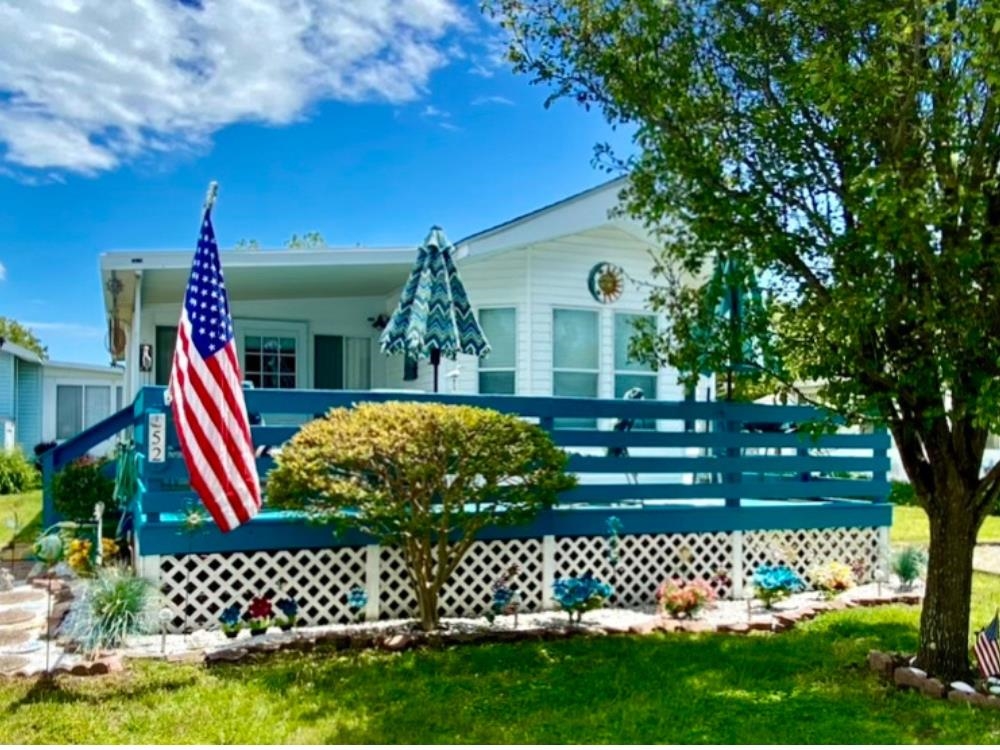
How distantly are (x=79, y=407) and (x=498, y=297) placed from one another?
17794mm

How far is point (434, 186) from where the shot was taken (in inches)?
857

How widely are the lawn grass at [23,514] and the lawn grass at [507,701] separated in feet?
18.8

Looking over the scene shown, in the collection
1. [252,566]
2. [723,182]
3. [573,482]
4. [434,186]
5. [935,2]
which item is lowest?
[252,566]

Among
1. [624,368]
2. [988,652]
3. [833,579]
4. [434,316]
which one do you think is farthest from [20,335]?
[988,652]

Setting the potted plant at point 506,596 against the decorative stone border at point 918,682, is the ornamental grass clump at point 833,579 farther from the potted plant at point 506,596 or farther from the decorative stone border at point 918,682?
the potted plant at point 506,596

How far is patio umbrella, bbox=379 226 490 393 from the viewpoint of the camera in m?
8.41

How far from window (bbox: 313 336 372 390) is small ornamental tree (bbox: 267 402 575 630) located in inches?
268

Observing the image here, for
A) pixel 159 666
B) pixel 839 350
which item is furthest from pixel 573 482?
pixel 159 666

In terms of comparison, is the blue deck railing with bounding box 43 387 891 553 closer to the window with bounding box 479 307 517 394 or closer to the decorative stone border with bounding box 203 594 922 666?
the decorative stone border with bounding box 203 594 922 666

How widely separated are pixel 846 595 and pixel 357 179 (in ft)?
67.7

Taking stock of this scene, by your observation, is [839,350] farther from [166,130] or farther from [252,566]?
[166,130]

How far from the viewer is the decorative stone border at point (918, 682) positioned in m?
4.80

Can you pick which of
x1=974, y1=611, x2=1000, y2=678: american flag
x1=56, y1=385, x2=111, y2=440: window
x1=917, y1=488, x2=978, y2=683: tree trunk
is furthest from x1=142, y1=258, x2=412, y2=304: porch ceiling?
x1=56, y1=385, x2=111, y2=440: window

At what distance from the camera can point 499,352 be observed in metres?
11.2
